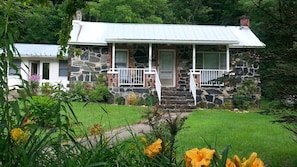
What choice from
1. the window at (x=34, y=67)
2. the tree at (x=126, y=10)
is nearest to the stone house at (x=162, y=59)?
the window at (x=34, y=67)

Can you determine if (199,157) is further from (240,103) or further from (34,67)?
(34,67)

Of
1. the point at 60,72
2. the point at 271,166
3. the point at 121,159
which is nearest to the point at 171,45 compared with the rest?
the point at 60,72

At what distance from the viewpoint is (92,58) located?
57.6 feet

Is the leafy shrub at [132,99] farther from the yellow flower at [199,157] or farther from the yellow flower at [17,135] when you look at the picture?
the yellow flower at [199,157]

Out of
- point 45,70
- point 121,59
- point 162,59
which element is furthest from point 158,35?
point 45,70

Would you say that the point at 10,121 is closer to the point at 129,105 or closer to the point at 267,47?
the point at 267,47

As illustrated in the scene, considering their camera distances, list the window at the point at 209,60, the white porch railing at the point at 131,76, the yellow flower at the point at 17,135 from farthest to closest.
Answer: the window at the point at 209,60 → the white porch railing at the point at 131,76 → the yellow flower at the point at 17,135

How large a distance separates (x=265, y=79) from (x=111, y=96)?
1190 centimetres

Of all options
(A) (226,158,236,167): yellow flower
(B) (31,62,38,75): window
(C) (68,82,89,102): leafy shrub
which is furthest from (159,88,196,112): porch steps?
(A) (226,158,236,167): yellow flower

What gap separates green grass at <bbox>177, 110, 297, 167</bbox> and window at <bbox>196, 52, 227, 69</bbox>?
725 cm

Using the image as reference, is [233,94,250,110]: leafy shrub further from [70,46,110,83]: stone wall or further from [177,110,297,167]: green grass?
[70,46,110,83]: stone wall

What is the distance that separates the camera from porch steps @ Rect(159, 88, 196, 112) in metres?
15.1

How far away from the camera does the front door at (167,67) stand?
1812cm

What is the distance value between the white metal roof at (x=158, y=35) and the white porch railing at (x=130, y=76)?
1.29 metres
